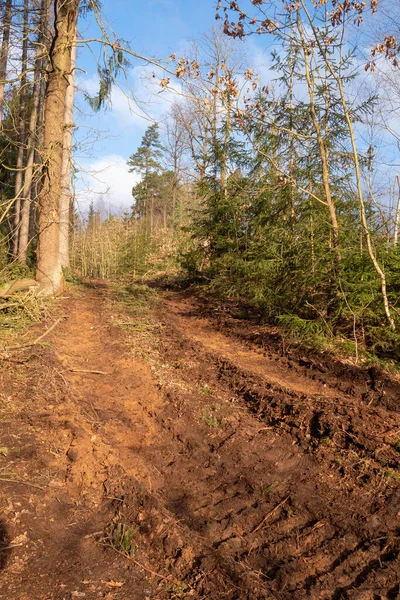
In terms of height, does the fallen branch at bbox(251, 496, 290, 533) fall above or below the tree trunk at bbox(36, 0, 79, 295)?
below

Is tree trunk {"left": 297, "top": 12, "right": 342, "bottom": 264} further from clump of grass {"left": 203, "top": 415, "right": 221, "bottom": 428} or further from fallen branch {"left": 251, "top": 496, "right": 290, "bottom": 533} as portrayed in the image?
fallen branch {"left": 251, "top": 496, "right": 290, "bottom": 533}

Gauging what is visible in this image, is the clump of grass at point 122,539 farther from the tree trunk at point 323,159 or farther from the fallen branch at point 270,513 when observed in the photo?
the tree trunk at point 323,159

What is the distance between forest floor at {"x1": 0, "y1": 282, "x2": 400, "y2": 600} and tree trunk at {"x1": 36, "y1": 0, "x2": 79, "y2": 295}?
3.25 meters

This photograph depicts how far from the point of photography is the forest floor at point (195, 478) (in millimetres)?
2666

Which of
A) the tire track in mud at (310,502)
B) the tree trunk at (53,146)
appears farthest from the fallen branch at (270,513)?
the tree trunk at (53,146)

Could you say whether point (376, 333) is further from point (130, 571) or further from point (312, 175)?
point (130, 571)

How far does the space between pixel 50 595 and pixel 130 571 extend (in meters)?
0.49

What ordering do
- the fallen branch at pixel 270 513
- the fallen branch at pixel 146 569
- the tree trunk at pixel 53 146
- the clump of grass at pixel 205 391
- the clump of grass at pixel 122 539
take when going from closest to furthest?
the fallen branch at pixel 146 569
the clump of grass at pixel 122 539
the fallen branch at pixel 270 513
the clump of grass at pixel 205 391
the tree trunk at pixel 53 146

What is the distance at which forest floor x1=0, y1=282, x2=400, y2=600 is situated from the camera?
2666 mm

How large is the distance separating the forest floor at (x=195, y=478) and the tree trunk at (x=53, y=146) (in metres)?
3.25

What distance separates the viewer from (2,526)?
287 centimetres

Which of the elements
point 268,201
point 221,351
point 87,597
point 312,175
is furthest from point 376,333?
point 87,597

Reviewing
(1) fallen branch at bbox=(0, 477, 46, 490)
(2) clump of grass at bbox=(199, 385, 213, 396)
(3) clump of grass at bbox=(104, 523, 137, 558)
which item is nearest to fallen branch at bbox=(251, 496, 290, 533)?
(3) clump of grass at bbox=(104, 523, 137, 558)

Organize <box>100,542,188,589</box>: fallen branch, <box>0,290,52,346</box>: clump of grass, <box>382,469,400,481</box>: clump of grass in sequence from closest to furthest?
<box>100,542,188,589</box>: fallen branch, <box>382,469,400,481</box>: clump of grass, <box>0,290,52,346</box>: clump of grass
